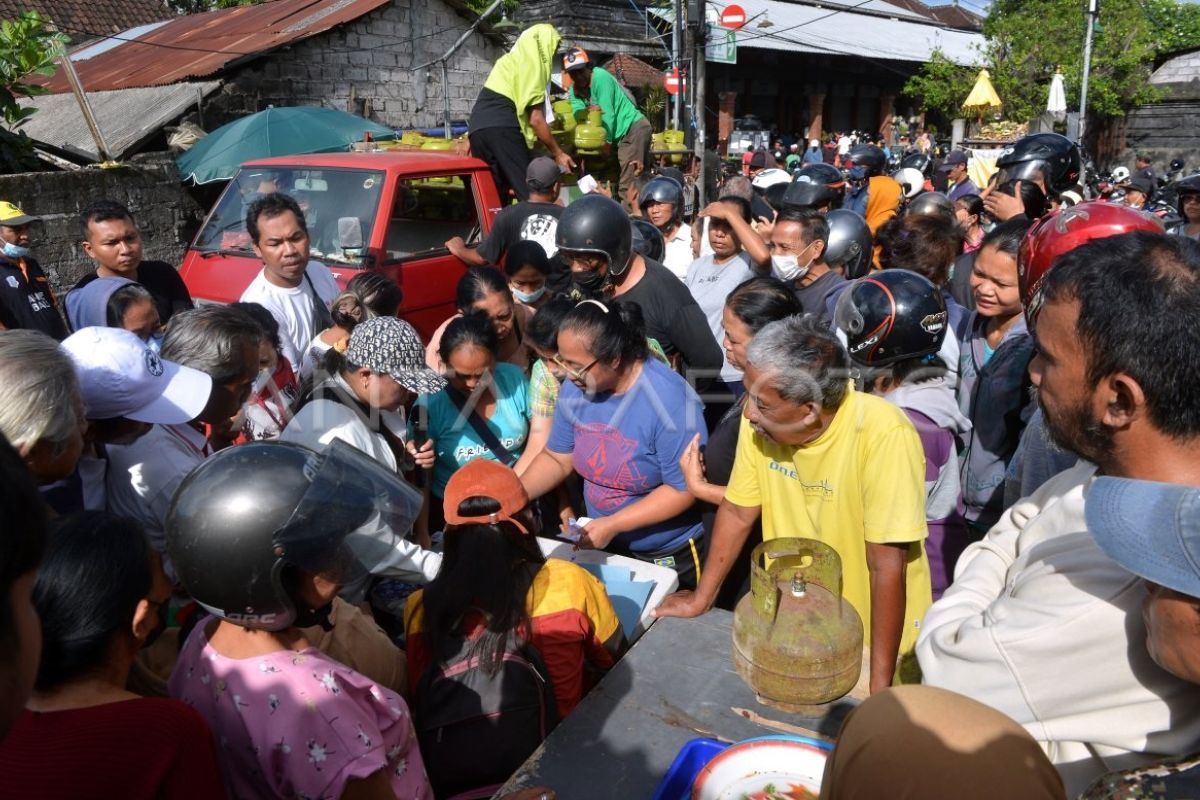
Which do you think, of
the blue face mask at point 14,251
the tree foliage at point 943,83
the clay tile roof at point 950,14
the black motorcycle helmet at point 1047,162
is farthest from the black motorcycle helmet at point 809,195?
the clay tile roof at point 950,14

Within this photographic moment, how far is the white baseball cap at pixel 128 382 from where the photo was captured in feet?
7.67

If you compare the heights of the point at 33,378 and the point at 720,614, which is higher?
the point at 33,378

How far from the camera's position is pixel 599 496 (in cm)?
319

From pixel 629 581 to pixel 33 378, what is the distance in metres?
1.82

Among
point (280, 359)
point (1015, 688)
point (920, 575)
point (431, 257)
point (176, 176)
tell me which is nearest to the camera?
point (1015, 688)

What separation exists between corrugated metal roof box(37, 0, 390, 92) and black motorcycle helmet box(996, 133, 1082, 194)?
35.6 feet

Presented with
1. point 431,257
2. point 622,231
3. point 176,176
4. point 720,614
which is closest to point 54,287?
point 176,176

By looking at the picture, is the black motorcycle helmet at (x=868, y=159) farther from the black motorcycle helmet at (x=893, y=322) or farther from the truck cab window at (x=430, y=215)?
the black motorcycle helmet at (x=893, y=322)

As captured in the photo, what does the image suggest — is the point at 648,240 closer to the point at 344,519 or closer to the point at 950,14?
the point at 344,519

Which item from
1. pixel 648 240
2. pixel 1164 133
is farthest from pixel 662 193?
pixel 1164 133

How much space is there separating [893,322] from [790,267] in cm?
175

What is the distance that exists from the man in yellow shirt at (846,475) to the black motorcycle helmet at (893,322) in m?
0.37

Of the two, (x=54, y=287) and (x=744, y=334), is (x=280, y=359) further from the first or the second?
(x=54, y=287)

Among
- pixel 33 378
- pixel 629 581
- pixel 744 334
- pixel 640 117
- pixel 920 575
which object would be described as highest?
pixel 640 117
